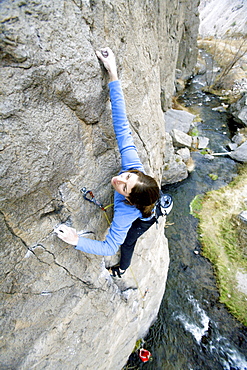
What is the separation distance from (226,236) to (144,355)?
4287 mm

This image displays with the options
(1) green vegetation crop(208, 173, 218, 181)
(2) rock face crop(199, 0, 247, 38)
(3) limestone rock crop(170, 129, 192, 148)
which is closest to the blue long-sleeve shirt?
(1) green vegetation crop(208, 173, 218, 181)

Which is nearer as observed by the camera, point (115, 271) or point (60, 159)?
point (60, 159)

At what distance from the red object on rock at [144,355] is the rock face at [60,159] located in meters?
1.88

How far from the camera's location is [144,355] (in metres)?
4.16

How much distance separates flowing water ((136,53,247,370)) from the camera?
4.27 m

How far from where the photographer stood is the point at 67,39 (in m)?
1.49

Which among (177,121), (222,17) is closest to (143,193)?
(177,121)

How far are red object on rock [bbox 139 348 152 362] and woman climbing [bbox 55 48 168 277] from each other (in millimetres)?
3606

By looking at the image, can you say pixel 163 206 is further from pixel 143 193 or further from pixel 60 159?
pixel 60 159

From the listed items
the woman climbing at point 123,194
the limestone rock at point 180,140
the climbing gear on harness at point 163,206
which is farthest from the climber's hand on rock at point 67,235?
the limestone rock at point 180,140

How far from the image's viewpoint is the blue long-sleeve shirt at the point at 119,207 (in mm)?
1840

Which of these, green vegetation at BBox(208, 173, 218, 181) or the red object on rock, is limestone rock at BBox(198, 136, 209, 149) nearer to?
green vegetation at BBox(208, 173, 218, 181)

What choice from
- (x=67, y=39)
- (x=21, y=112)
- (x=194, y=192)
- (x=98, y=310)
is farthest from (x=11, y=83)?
(x=194, y=192)

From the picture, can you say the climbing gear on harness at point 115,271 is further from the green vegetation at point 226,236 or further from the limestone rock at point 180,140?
the limestone rock at point 180,140
